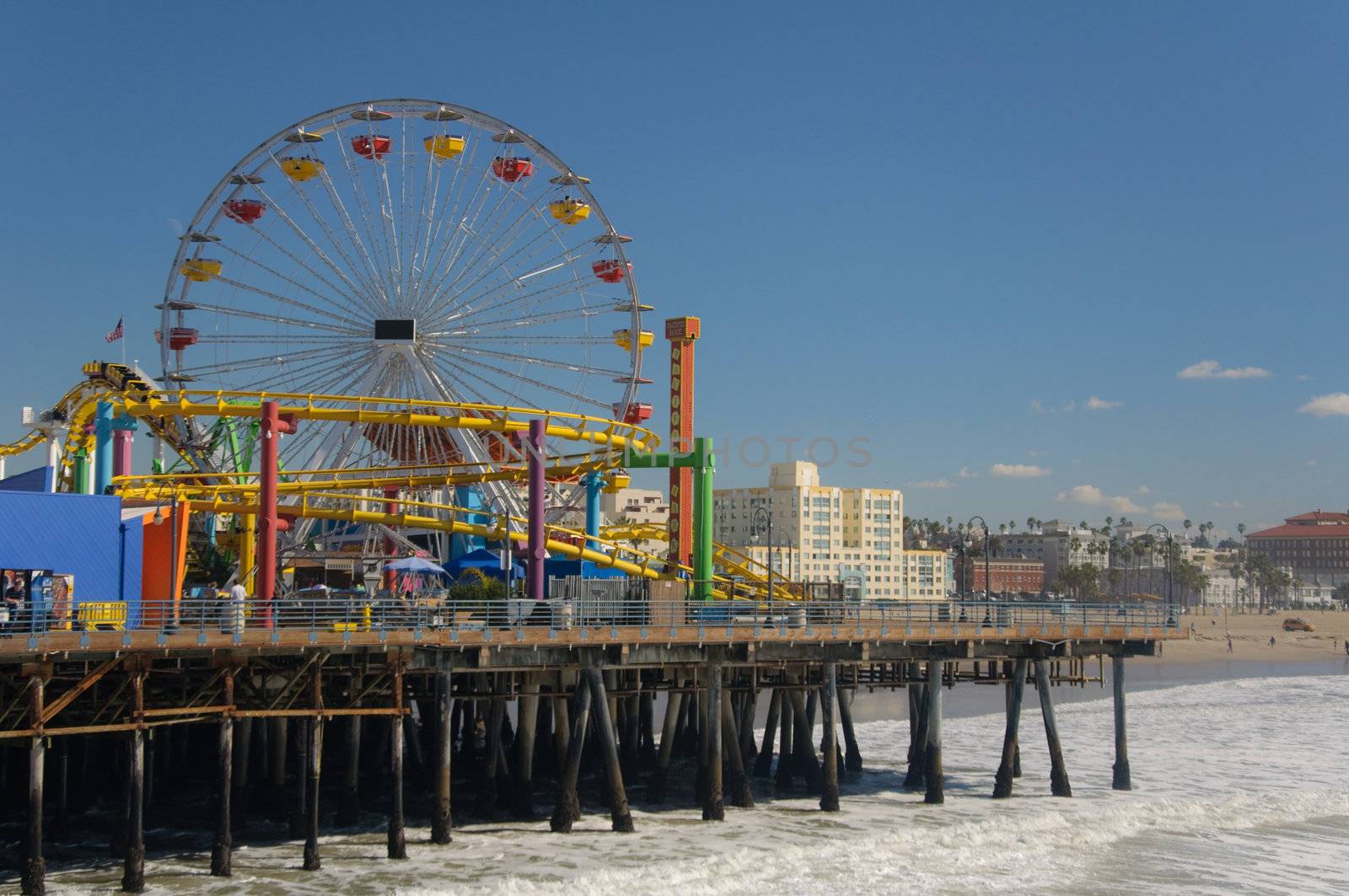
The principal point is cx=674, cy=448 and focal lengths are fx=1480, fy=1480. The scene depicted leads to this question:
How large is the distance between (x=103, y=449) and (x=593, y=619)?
1655 centimetres

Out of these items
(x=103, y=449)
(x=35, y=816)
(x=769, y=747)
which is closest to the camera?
(x=35, y=816)

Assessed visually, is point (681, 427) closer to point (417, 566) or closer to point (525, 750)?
point (417, 566)

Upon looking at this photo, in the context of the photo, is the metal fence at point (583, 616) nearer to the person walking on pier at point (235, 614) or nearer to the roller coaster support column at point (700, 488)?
the person walking on pier at point (235, 614)

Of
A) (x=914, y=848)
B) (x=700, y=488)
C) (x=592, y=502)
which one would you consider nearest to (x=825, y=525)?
(x=592, y=502)

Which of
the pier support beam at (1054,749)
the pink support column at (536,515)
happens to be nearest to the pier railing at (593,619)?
the pier support beam at (1054,749)

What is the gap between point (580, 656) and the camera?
3269 centimetres

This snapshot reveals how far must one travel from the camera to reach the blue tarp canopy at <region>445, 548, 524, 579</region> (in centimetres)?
4953

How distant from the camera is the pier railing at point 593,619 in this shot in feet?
94.3

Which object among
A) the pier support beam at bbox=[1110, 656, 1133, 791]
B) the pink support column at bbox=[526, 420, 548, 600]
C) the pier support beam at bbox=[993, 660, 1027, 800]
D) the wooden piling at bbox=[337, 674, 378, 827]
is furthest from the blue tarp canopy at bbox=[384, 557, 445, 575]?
the pier support beam at bbox=[1110, 656, 1133, 791]

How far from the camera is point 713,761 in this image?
34.5 m

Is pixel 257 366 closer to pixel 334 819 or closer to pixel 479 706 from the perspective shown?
pixel 479 706

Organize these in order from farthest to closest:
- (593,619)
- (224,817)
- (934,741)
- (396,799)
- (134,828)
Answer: (934,741) < (593,619) < (396,799) < (224,817) < (134,828)

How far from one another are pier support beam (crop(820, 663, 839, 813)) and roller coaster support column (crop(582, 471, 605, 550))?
59.7 feet

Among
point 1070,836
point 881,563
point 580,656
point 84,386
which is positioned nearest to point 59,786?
point 580,656
